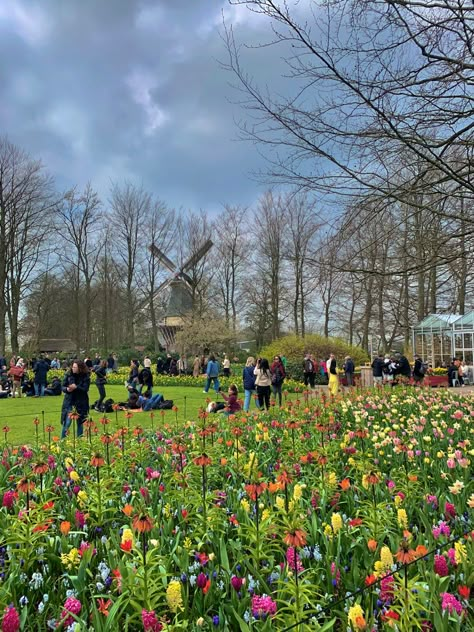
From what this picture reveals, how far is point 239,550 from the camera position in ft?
8.77

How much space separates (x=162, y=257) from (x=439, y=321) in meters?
25.5

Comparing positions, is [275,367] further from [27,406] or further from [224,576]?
[224,576]

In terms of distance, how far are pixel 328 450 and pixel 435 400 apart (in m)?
3.79

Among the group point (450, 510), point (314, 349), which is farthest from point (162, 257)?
point (450, 510)

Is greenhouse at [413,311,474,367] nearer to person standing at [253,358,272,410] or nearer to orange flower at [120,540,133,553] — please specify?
person standing at [253,358,272,410]

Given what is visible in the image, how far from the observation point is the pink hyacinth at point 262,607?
2.02m

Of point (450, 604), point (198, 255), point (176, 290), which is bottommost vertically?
point (450, 604)

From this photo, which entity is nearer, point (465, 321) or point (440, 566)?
point (440, 566)

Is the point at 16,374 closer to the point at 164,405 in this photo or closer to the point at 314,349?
the point at 164,405

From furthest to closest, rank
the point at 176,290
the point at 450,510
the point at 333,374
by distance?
the point at 176,290
the point at 333,374
the point at 450,510

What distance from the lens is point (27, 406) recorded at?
1483 centimetres

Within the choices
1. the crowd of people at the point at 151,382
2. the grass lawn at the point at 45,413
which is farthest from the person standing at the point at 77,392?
the grass lawn at the point at 45,413

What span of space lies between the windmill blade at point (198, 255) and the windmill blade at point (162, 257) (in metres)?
2.44

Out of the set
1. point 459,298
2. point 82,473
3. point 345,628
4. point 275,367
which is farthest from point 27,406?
point 459,298
